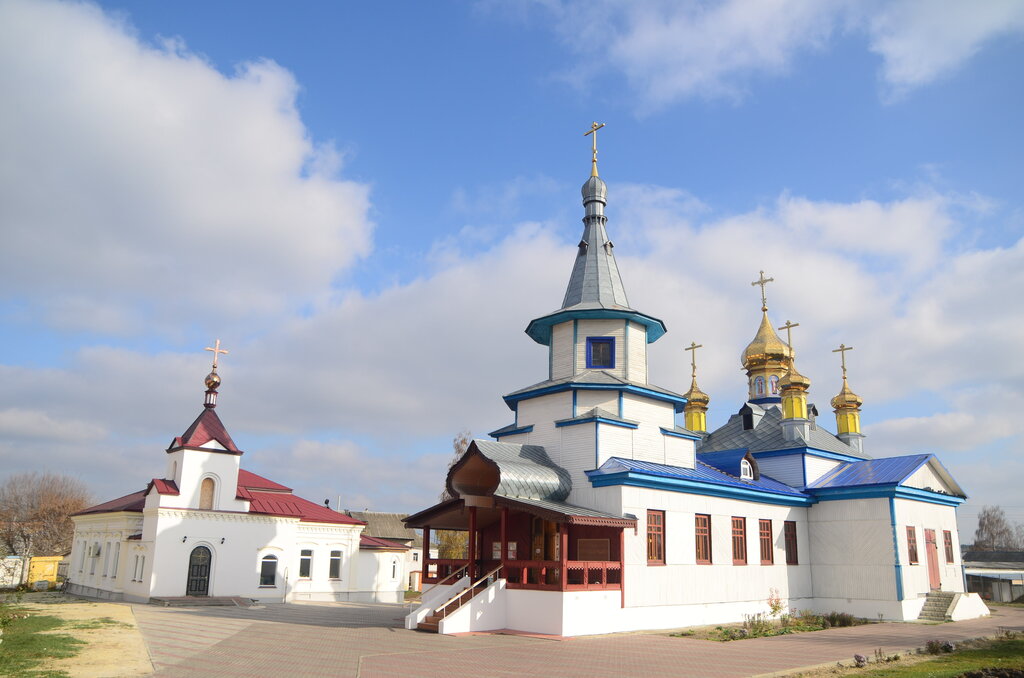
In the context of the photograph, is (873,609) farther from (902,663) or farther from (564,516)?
(564,516)

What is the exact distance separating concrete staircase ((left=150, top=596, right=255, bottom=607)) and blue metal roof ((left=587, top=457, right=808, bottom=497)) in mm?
13576

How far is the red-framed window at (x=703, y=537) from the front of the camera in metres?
20.2

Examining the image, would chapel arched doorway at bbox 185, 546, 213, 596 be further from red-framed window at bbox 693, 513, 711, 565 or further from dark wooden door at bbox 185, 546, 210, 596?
red-framed window at bbox 693, 513, 711, 565

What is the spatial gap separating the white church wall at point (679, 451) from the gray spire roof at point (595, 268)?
4.09m

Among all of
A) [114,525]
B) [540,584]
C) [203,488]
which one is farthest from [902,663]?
[114,525]

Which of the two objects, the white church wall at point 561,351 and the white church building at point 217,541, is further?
the white church building at point 217,541

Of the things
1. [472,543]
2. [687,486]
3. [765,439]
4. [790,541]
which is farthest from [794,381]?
[472,543]

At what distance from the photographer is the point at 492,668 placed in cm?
1203

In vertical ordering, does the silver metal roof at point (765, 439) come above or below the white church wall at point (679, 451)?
above

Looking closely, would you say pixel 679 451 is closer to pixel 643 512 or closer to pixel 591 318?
pixel 643 512

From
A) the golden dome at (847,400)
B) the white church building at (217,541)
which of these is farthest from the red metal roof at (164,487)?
the golden dome at (847,400)

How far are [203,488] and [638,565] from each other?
1599 cm

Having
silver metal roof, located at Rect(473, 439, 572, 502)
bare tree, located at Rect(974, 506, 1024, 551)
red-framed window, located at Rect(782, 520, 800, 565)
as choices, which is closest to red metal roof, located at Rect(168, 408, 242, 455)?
silver metal roof, located at Rect(473, 439, 572, 502)

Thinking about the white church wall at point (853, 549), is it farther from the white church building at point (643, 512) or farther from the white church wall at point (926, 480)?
the white church wall at point (926, 480)
